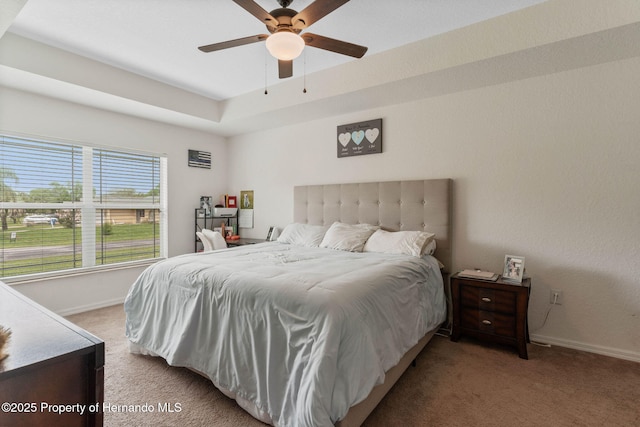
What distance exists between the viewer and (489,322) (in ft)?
8.32

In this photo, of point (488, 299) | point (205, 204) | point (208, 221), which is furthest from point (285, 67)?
point (208, 221)

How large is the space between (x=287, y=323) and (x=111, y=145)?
3.50 m

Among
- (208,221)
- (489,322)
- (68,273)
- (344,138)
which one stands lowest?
(489,322)

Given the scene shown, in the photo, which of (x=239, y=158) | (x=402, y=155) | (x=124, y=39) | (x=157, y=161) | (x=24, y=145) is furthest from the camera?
(x=239, y=158)

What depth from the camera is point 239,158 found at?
4.95 metres

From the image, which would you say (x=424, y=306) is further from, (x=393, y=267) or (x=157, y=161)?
(x=157, y=161)

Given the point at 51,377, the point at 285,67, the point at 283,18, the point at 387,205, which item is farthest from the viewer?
the point at 387,205

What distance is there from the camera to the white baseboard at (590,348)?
7.75 feet

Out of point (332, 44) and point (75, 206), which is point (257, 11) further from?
point (75, 206)

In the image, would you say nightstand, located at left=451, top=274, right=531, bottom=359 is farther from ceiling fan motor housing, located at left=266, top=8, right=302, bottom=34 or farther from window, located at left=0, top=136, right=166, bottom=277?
window, located at left=0, top=136, right=166, bottom=277

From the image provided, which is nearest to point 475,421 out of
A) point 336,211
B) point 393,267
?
point 393,267

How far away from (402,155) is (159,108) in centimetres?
287

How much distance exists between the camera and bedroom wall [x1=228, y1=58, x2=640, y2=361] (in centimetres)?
239

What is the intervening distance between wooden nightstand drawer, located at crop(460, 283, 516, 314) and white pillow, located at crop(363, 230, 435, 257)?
47 cm
